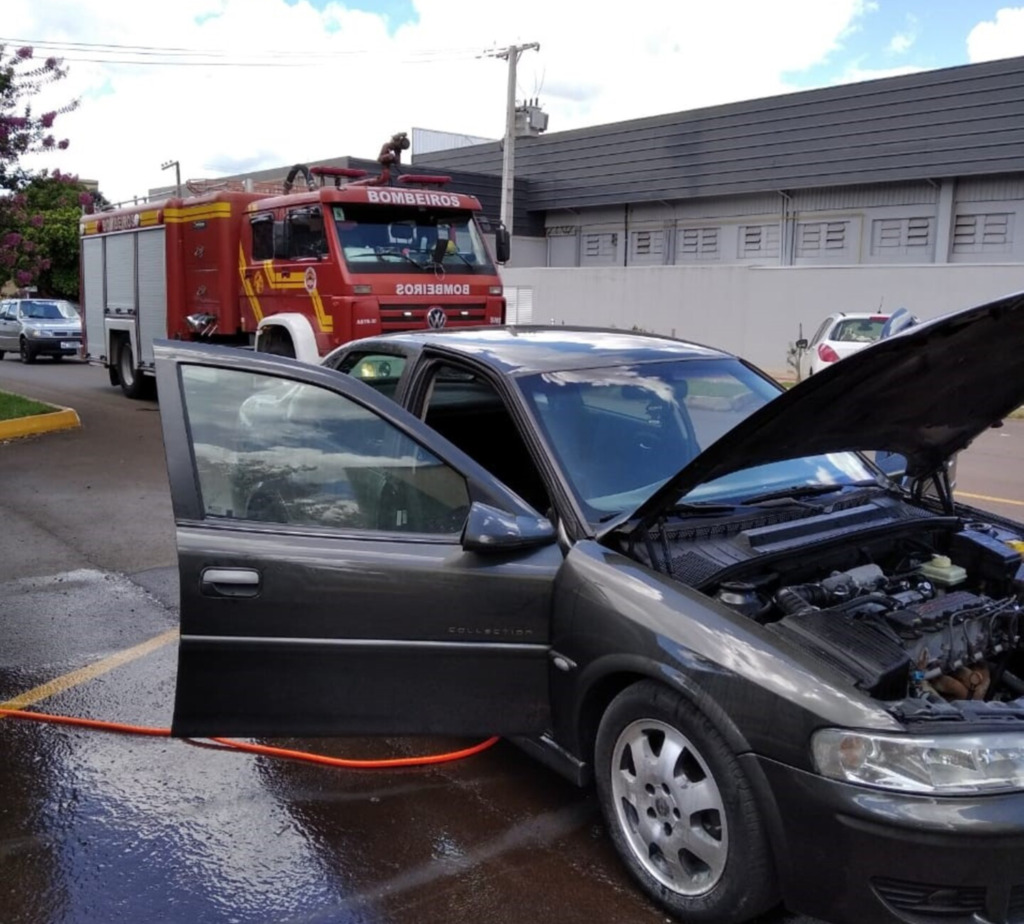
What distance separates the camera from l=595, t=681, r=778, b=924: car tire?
2.66m

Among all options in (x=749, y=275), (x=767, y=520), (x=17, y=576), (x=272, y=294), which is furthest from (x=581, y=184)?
(x=767, y=520)

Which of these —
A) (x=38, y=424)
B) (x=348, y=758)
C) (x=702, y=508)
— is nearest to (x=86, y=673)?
(x=348, y=758)

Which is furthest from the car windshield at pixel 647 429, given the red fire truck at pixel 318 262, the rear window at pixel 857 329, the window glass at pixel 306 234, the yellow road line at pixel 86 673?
the rear window at pixel 857 329

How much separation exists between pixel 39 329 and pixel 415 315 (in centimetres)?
1506

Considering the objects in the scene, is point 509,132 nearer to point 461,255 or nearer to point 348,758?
point 461,255

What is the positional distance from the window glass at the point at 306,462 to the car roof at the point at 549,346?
61 cm

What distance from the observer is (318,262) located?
11656 mm

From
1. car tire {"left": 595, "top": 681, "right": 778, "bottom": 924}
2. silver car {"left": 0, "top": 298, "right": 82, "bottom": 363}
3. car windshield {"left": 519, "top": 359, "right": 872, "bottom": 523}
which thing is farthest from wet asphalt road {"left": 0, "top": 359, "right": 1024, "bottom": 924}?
silver car {"left": 0, "top": 298, "right": 82, "bottom": 363}

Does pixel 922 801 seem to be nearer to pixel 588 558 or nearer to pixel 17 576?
pixel 588 558

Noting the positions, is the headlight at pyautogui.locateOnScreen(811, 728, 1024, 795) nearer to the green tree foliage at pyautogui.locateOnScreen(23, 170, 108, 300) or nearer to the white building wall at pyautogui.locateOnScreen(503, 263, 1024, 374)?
the white building wall at pyautogui.locateOnScreen(503, 263, 1024, 374)

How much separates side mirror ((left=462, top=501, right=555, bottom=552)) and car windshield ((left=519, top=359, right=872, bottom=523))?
0.26 m

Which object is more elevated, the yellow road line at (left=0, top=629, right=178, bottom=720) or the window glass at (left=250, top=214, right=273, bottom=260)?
the window glass at (left=250, top=214, right=273, bottom=260)

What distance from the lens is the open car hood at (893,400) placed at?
2.72 metres

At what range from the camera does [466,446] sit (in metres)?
4.32
